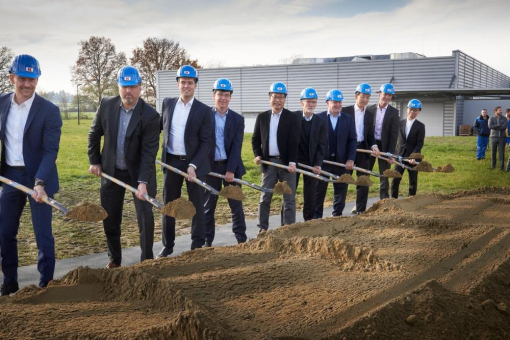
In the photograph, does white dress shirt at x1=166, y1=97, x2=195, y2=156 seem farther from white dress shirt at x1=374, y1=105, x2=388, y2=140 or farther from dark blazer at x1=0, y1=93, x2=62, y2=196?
white dress shirt at x1=374, y1=105, x2=388, y2=140

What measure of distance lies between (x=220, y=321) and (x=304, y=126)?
196 inches

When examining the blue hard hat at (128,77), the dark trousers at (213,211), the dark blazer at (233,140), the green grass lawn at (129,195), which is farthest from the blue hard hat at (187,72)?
the green grass lawn at (129,195)

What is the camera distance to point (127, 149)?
5.64 m

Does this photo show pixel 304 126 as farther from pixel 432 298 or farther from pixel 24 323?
pixel 24 323

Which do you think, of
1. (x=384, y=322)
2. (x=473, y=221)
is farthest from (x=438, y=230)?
(x=384, y=322)

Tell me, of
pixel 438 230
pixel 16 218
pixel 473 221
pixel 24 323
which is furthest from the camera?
pixel 473 221

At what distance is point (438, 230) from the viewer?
6.42 meters

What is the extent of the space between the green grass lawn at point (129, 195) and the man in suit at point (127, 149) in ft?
4.06

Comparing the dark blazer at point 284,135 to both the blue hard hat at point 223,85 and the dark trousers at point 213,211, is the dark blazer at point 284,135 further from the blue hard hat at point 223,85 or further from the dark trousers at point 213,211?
the dark trousers at point 213,211

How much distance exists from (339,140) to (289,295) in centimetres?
526

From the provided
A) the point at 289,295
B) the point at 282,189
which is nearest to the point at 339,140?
the point at 282,189

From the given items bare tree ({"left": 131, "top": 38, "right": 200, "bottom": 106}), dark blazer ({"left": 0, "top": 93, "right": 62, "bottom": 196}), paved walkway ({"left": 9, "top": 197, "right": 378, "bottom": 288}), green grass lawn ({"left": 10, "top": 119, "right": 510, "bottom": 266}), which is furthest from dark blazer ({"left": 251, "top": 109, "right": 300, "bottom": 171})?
bare tree ({"left": 131, "top": 38, "right": 200, "bottom": 106})

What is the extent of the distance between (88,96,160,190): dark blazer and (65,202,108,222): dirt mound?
66cm

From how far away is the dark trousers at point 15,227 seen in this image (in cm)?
495
